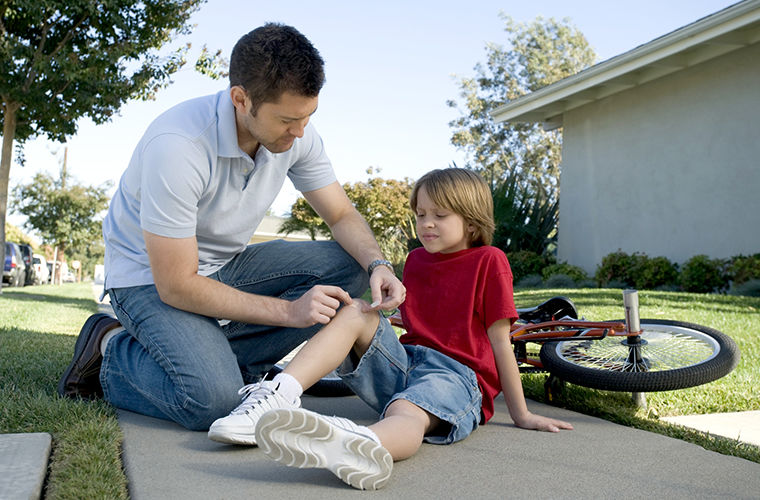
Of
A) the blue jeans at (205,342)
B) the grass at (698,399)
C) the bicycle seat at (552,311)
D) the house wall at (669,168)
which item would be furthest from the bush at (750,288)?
the blue jeans at (205,342)

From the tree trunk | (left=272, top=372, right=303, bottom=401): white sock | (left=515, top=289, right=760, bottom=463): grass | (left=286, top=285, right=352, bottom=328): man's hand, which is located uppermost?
the tree trunk

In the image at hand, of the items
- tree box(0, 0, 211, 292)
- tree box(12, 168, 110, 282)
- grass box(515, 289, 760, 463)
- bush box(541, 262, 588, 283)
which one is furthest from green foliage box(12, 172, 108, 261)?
grass box(515, 289, 760, 463)

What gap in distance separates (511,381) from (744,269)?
25.4 ft

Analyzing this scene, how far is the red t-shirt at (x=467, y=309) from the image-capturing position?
2574 mm

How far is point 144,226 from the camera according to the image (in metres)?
2.42

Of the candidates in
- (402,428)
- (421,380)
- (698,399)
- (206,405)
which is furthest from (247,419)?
(698,399)

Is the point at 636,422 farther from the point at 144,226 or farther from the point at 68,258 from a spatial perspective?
the point at 68,258

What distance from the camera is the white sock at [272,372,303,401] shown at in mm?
2178

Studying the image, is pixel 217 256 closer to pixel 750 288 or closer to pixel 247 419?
pixel 247 419

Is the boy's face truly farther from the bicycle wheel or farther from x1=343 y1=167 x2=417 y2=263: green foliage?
x1=343 y1=167 x2=417 y2=263: green foliage

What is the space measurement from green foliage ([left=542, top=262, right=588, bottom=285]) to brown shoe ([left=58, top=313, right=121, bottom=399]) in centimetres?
993

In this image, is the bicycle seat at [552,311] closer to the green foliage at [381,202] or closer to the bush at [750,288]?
the bush at [750,288]

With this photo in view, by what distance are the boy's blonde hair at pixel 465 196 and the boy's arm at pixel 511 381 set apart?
420mm

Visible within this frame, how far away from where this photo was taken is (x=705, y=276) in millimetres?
9500
